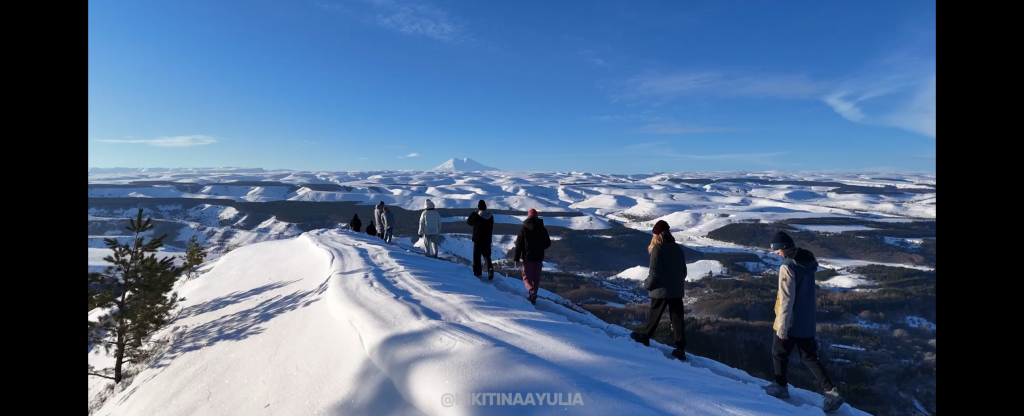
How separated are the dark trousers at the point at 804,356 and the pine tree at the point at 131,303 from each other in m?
10.4

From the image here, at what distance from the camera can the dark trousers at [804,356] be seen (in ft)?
13.5

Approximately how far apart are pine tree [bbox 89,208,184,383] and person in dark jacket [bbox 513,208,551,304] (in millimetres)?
7525

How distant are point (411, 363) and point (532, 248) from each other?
148 inches

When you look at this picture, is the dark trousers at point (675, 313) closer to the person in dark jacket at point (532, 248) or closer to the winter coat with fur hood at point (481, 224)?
the person in dark jacket at point (532, 248)

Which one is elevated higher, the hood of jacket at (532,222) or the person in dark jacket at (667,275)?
the hood of jacket at (532,222)

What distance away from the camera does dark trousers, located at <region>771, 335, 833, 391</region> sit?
4129mm

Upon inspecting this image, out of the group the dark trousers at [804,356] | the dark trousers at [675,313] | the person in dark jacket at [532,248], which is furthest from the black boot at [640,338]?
the person in dark jacket at [532,248]

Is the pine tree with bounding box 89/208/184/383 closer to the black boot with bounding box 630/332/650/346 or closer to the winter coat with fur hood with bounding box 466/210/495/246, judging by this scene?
the winter coat with fur hood with bounding box 466/210/495/246

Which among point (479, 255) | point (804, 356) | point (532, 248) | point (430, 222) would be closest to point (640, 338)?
point (804, 356)

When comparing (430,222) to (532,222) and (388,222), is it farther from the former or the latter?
(388,222)

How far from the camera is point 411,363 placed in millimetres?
3787
